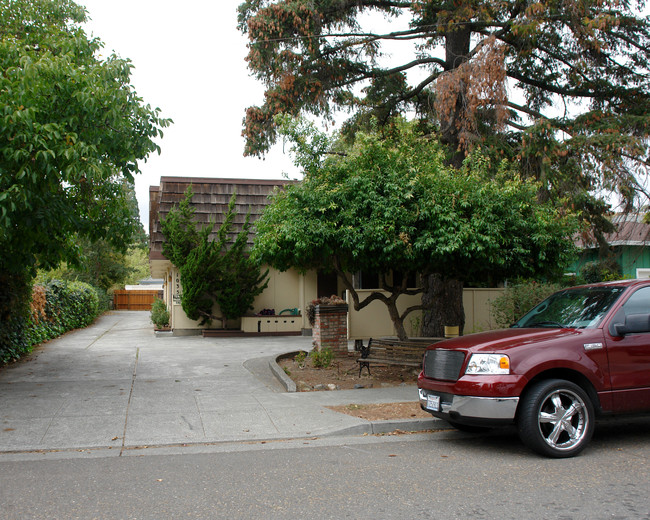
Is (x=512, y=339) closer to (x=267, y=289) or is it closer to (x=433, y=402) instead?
(x=433, y=402)

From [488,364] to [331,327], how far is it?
707cm

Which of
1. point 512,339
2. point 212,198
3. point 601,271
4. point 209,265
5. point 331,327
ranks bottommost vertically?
point 331,327

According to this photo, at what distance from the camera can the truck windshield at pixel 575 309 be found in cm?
683

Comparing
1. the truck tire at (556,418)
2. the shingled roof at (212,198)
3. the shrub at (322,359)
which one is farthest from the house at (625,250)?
the shingled roof at (212,198)

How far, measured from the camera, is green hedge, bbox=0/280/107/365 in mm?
13184

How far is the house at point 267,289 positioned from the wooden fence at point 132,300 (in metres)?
31.5

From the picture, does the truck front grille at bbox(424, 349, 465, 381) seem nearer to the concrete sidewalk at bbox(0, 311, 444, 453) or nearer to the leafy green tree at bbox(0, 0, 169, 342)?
the concrete sidewalk at bbox(0, 311, 444, 453)

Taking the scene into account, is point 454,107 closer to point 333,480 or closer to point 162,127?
point 162,127

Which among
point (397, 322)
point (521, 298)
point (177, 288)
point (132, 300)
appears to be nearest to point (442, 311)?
point (521, 298)

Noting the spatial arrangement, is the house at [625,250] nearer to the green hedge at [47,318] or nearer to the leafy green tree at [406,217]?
the leafy green tree at [406,217]

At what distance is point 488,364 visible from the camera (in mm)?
6352

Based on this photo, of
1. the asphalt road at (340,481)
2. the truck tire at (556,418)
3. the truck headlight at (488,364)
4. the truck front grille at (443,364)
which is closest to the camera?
the asphalt road at (340,481)

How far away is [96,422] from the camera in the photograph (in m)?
7.90

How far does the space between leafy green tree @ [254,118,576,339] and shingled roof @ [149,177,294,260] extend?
9180 millimetres
